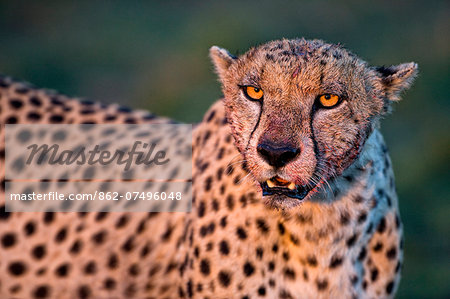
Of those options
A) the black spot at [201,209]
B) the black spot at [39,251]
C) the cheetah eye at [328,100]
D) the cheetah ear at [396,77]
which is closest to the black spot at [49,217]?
the black spot at [39,251]

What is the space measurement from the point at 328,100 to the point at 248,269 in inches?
28.4

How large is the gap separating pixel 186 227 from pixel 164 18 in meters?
5.20

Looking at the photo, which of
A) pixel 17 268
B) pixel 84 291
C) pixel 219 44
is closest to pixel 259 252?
pixel 84 291

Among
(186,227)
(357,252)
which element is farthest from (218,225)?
A: (357,252)

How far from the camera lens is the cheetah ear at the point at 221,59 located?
2.41 m

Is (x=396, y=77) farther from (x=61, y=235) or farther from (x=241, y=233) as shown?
(x=61, y=235)

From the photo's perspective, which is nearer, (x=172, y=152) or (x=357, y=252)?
(x=357, y=252)

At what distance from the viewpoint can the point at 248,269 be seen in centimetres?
239

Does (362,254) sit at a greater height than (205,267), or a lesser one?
greater

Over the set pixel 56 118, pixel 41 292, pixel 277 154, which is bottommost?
pixel 41 292

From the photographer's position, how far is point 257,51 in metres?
2.28

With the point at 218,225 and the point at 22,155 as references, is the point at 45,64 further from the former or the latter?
the point at 218,225

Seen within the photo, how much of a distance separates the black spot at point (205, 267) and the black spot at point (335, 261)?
46 cm

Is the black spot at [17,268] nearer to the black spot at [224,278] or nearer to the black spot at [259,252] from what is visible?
the black spot at [224,278]
